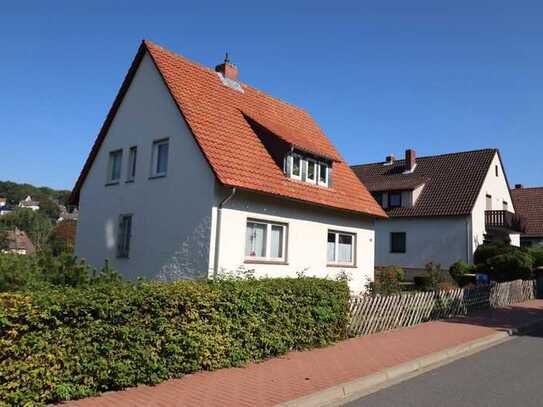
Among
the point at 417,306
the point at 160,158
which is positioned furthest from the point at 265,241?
the point at 417,306

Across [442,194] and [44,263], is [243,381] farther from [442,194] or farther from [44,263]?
[442,194]

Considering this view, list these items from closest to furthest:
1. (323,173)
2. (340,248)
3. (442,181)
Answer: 1. (323,173)
2. (340,248)
3. (442,181)

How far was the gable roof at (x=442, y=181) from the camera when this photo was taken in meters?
32.2

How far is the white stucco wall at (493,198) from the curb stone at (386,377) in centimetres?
2059

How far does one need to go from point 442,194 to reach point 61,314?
3064cm

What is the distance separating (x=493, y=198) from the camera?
3494cm

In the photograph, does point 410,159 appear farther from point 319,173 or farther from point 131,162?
point 131,162

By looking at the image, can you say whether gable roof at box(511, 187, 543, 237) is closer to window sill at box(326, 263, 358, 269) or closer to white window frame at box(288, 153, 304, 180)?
window sill at box(326, 263, 358, 269)

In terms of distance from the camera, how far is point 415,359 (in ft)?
30.9

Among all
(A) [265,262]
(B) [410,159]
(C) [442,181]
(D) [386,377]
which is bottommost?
(D) [386,377]

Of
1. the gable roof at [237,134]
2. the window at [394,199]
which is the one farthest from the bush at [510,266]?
the window at [394,199]

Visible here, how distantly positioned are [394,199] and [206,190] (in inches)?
930

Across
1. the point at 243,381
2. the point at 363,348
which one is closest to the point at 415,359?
the point at 363,348

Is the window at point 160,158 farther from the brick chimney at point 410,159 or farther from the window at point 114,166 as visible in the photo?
the brick chimney at point 410,159
